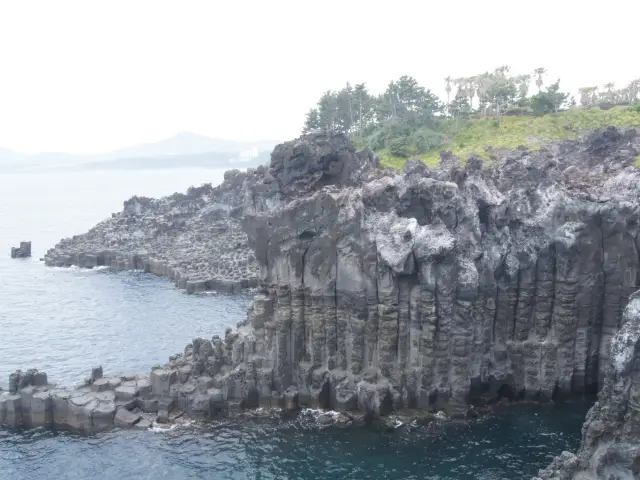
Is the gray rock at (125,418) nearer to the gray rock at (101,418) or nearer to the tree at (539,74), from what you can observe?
the gray rock at (101,418)

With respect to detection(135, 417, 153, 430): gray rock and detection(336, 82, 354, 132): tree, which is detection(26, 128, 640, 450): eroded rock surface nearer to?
detection(135, 417, 153, 430): gray rock

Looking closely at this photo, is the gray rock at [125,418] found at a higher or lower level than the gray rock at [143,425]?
higher

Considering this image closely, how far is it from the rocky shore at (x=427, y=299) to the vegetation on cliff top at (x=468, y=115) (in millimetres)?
53086

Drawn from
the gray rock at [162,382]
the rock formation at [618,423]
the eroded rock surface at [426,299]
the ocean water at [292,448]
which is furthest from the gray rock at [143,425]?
the rock formation at [618,423]

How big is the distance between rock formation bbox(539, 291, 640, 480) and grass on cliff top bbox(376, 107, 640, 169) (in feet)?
237

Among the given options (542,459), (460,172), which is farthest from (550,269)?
(542,459)

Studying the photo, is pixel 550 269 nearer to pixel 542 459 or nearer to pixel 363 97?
pixel 542 459

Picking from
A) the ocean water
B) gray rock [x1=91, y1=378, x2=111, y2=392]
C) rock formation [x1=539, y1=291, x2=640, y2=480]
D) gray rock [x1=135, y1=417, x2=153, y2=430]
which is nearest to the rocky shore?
gray rock [x1=135, y1=417, x2=153, y2=430]

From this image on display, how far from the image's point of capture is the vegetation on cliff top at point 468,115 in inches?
4099

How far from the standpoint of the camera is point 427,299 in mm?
39938

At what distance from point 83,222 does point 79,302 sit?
102 metres

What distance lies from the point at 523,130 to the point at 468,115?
20373mm

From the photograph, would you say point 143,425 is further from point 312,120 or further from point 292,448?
point 312,120

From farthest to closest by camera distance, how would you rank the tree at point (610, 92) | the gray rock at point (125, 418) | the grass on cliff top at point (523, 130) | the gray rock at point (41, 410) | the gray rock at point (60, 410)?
the tree at point (610, 92), the grass on cliff top at point (523, 130), the gray rock at point (60, 410), the gray rock at point (41, 410), the gray rock at point (125, 418)
